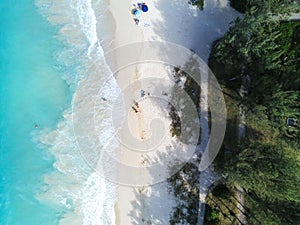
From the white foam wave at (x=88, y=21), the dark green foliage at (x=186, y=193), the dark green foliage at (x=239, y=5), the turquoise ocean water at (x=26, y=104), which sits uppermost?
the dark green foliage at (x=239, y=5)

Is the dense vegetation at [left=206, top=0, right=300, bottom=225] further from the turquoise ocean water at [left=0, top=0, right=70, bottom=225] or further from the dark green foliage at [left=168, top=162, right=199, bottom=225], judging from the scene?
the turquoise ocean water at [left=0, top=0, right=70, bottom=225]

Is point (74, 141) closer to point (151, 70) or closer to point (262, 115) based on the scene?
point (151, 70)

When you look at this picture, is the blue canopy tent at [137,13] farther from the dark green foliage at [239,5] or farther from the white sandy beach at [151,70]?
the dark green foliage at [239,5]

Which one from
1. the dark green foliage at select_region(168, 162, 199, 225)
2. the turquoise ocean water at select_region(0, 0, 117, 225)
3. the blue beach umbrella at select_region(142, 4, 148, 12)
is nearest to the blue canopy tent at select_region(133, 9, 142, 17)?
the blue beach umbrella at select_region(142, 4, 148, 12)

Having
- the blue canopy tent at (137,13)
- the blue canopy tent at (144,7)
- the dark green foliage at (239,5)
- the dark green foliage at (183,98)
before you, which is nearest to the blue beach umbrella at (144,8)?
the blue canopy tent at (144,7)

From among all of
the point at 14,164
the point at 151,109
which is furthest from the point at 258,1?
the point at 14,164

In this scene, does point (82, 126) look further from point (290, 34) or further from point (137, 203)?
point (290, 34)
